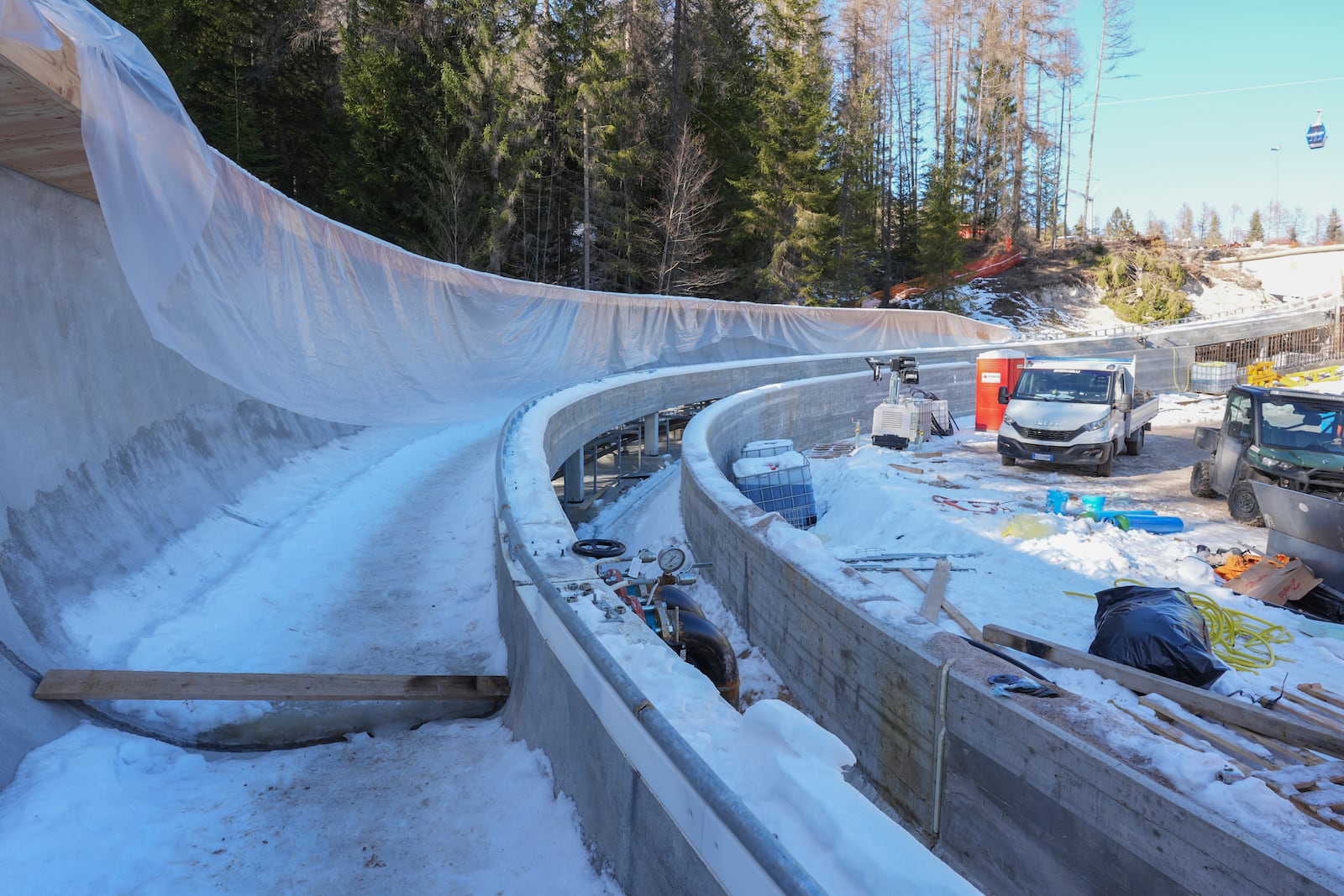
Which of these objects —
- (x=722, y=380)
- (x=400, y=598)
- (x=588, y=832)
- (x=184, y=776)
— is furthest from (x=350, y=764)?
(x=722, y=380)

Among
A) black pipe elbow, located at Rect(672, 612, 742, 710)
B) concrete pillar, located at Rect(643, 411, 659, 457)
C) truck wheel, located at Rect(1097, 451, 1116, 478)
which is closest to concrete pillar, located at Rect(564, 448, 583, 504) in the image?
concrete pillar, located at Rect(643, 411, 659, 457)

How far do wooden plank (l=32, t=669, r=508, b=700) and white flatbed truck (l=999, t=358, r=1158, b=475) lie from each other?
43.8 feet

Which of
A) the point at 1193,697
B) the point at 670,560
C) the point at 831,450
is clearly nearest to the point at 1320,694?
the point at 1193,697

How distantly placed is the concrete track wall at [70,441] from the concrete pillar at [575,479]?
742cm

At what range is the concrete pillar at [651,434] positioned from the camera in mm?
19587

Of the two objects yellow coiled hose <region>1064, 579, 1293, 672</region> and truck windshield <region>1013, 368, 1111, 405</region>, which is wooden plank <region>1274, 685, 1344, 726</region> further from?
truck windshield <region>1013, 368, 1111, 405</region>

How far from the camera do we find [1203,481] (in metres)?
13.7

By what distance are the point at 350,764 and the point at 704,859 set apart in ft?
8.80

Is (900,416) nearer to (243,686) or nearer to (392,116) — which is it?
(243,686)

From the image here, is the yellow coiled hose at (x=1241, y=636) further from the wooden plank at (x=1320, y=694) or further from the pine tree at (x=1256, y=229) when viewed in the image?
the pine tree at (x=1256, y=229)

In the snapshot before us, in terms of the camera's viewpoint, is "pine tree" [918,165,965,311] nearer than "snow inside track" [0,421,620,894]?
No

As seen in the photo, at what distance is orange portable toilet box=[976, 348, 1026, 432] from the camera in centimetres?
2030

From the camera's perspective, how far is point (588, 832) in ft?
10.7

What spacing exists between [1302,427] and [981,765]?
10700 millimetres
